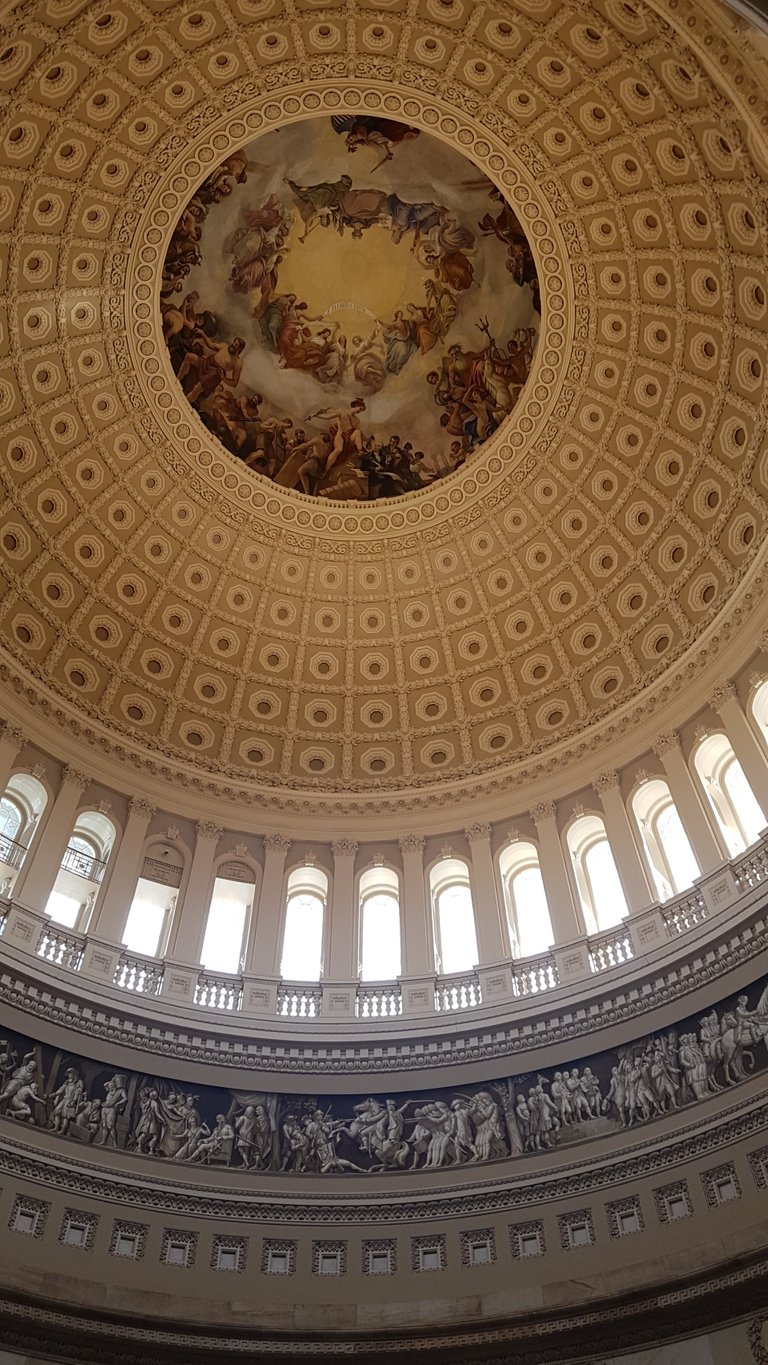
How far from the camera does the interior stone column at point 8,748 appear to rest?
933 inches

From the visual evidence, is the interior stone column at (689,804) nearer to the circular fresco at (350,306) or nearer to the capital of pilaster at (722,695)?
the capital of pilaster at (722,695)

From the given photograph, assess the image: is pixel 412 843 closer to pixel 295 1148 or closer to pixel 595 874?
pixel 595 874

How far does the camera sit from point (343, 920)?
82.1ft

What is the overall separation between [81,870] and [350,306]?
17.3 m

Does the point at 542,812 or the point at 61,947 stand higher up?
the point at 542,812

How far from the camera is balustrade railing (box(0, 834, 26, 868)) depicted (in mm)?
22845

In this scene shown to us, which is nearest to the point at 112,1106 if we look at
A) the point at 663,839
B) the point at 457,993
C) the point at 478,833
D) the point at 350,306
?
the point at 457,993

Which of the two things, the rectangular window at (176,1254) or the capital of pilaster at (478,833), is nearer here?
the rectangular window at (176,1254)

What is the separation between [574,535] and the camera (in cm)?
2944

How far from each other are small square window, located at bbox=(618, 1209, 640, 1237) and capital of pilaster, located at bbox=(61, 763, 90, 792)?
14.0 m

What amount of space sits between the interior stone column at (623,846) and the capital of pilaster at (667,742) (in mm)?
1147

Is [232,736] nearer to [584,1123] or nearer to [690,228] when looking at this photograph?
[584,1123]

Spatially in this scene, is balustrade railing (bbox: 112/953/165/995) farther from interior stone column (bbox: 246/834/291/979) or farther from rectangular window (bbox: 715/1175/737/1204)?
rectangular window (bbox: 715/1175/737/1204)

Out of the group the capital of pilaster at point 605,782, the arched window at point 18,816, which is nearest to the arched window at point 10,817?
the arched window at point 18,816
